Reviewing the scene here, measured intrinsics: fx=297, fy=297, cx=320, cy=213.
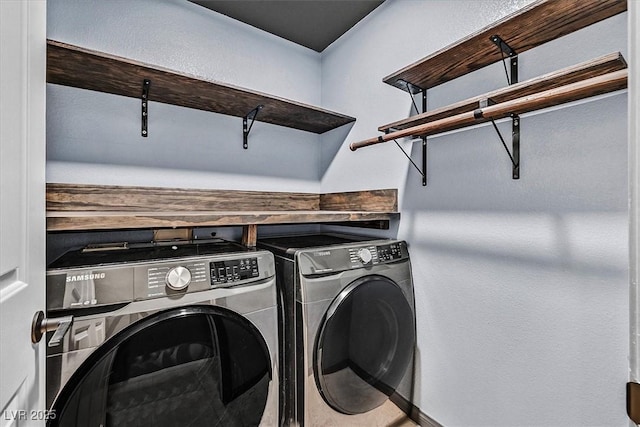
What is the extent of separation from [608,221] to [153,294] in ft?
4.91

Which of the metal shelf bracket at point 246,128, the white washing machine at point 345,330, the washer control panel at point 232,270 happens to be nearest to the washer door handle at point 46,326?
the washer control panel at point 232,270

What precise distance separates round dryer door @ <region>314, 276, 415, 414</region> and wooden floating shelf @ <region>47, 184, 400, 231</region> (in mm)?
390

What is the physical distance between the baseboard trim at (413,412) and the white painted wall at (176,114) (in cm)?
146

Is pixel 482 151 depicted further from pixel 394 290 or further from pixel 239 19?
pixel 239 19

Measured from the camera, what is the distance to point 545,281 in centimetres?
112

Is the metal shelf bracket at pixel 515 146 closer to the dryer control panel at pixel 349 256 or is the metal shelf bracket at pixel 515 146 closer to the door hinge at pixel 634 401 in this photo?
the dryer control panel at pixel 349 256

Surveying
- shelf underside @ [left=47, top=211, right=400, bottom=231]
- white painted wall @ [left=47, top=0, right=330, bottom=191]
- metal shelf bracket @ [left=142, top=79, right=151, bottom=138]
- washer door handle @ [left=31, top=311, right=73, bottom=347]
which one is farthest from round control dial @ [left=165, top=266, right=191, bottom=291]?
A: metal shelf bracket @ [left=142, top=79, right=151, bottom=138]

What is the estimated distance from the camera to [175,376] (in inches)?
39.5

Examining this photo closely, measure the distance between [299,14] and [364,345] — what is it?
194cm

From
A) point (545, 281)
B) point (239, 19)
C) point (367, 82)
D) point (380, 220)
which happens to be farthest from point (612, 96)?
point (239, 19)

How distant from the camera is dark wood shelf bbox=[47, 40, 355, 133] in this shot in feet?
3.95

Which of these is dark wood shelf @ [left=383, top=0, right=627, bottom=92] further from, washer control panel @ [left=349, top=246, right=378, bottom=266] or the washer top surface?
the washer top surface

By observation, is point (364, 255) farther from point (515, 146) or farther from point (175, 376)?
point (175, 376)

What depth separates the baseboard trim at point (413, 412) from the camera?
151cm
